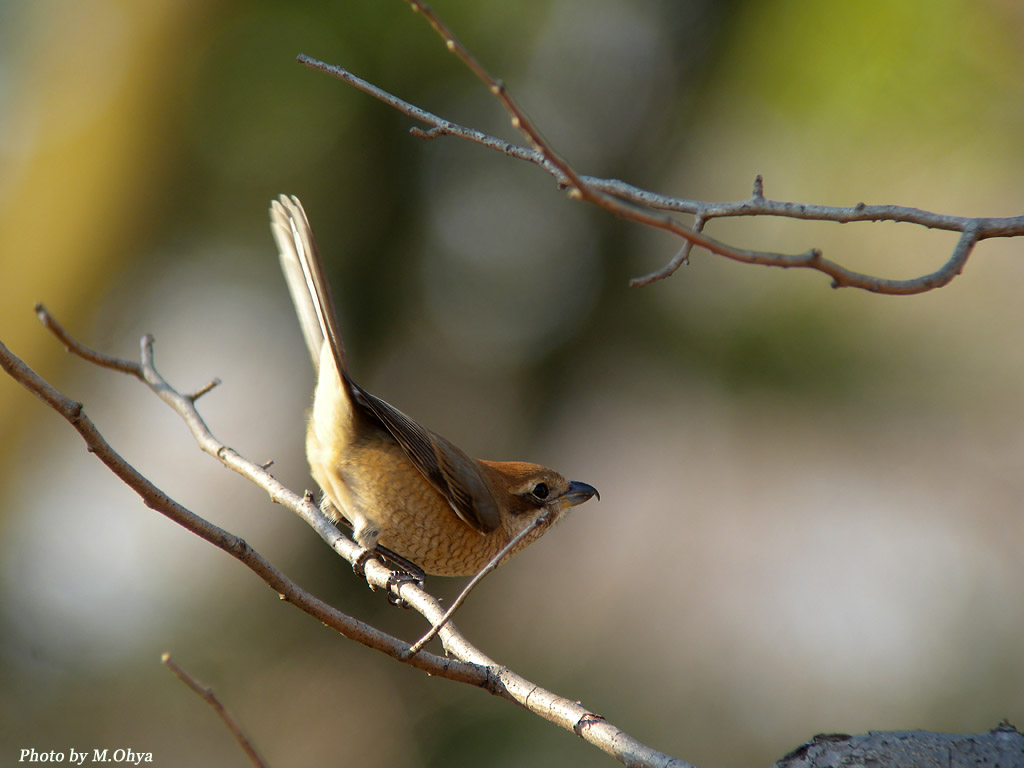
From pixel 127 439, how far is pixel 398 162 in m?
3.19

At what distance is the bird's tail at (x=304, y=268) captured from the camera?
10.2 feet

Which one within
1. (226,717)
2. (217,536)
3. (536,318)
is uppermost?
(536,318)

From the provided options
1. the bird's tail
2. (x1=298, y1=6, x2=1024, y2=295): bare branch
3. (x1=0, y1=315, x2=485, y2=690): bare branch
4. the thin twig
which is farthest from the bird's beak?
the thin twig

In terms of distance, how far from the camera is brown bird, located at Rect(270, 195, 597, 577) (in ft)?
11.2

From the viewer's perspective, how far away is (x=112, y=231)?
6.86 metres

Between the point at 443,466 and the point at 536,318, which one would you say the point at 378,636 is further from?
the point at 536,318

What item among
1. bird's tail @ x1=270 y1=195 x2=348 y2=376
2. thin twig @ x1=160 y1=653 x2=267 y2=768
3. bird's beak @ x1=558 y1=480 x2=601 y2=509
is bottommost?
thin twig @ x1=160 y1=653 x2=267 y2=768

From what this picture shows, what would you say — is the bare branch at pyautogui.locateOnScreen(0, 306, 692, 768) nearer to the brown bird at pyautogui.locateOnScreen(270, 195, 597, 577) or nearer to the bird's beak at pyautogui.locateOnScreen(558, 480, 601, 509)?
the brown bird at pyautogui.locateOnScreen(270, 195, 597, 577)

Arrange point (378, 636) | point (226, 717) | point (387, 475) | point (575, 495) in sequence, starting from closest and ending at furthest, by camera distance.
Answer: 1. point (226, 717)
2. point (378, 636)
3. point (387, 475)
4. point (575, 495)

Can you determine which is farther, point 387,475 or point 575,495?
point 575,495

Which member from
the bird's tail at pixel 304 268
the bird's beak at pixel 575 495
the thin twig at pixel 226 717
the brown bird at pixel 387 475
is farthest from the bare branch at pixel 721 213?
the bird's beak at pixel 575 495

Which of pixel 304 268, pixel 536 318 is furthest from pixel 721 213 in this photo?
pixel 536 318

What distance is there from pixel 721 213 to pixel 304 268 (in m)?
1.79

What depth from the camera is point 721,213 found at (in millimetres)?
1966
